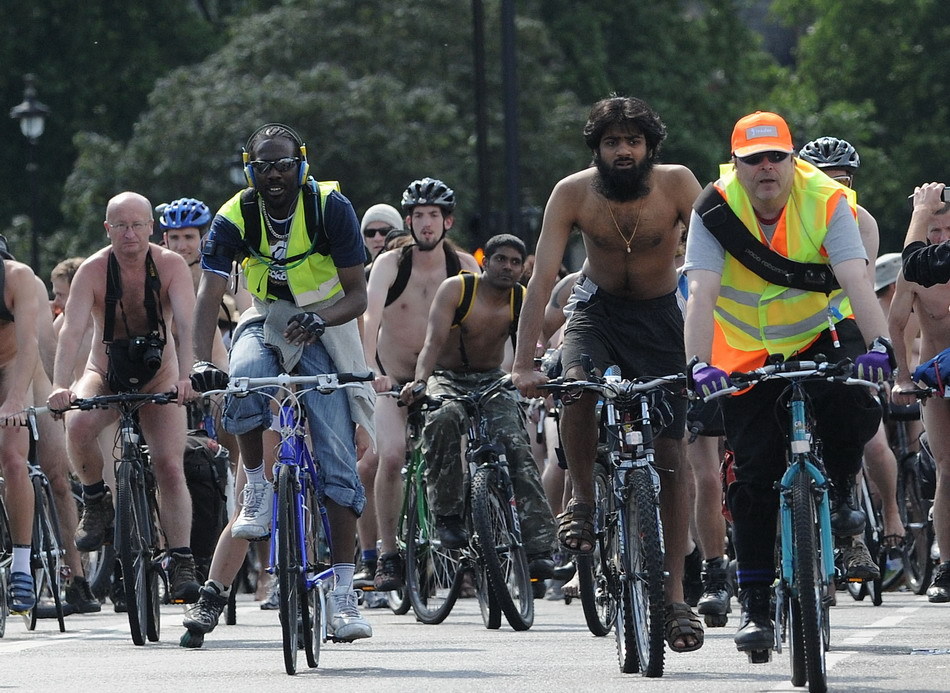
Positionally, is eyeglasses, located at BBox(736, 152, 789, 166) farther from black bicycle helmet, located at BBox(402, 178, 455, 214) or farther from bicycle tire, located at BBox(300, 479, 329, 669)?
black bicycle helmet, located at BBox(402, 178, 455, 214)

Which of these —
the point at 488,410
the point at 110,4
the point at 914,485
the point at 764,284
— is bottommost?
the point at 914,485

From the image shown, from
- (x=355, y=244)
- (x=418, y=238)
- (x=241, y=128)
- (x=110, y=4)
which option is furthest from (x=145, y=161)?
(x=355, y=244)

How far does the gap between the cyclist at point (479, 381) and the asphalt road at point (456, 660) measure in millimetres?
A: 599

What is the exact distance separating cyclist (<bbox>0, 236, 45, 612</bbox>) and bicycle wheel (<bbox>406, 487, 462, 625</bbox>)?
1.97m

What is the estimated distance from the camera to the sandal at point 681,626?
8484mm

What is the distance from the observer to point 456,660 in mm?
9711

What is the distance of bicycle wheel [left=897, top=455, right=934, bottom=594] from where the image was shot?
14.4 metres

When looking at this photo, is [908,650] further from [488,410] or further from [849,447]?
[488,410]

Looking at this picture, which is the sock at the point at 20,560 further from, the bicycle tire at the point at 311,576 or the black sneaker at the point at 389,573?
the bicycle tire at the point at 311,576

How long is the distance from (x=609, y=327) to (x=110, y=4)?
130 ft

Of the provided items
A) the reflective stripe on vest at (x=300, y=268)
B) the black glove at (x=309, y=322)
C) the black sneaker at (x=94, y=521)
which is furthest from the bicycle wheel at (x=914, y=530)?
the black glove at (x=309, y=322)

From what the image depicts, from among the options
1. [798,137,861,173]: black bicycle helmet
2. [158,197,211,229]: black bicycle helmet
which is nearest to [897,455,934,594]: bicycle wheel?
[798,137,861,173]: black bicycle helmet

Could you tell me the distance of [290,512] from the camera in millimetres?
9055

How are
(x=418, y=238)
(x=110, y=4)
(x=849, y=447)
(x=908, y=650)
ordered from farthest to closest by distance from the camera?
(x=110, y=4) < (x=418, y=238) < (x=908, y=650) < (x=849, y=447)
